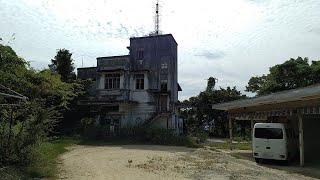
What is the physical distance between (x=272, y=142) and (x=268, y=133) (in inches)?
20.6

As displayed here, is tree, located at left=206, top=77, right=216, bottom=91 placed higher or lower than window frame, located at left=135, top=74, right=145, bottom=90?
higher

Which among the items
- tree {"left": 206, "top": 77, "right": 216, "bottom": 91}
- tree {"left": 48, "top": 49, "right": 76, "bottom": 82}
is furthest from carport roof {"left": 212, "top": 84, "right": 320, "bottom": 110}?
tree {"left": 206, "top": 77, "right": 216, "bottom": 91}

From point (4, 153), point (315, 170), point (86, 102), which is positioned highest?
point (86, 102)

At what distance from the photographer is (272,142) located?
1869 cm

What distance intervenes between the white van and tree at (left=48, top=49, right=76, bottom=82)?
84.3 feet

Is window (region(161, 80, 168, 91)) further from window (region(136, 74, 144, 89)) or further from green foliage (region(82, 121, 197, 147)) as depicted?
green foliage (region(82, 121, 197, 147))

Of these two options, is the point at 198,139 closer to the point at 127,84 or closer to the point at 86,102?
the point at 127,84

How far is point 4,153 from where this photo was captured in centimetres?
1352

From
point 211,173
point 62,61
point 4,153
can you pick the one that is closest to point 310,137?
point 211,173

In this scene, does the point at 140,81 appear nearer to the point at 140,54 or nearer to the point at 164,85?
the point at 164,85

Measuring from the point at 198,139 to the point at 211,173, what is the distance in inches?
870

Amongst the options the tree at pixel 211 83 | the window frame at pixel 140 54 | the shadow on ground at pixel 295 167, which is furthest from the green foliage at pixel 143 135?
the tree at pixel 211 83

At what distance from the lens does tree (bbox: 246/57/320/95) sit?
38.4 m

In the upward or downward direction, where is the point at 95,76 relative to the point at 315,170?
upward
